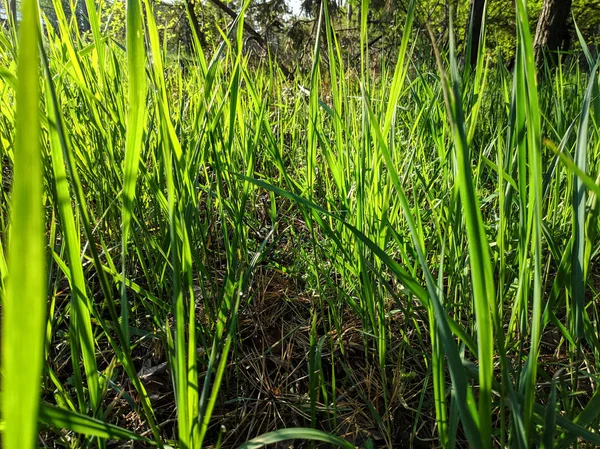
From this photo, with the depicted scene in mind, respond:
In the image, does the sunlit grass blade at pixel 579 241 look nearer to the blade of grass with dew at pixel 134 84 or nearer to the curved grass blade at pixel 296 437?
the curved grass blade at pixel 296 437

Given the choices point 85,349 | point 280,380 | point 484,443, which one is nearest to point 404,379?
point 280,380

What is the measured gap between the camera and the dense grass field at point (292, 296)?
0.90 ft

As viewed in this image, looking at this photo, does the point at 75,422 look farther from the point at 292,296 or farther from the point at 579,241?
the point at 292,296

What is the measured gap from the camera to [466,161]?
260mm

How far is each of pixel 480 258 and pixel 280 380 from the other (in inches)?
19.1

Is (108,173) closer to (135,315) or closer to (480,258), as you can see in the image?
(135,315)

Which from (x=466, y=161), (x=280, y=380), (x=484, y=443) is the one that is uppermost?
(x=466, y=161)

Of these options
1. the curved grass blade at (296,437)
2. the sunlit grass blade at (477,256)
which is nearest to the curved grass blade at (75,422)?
the curved grass blade at (296,437)

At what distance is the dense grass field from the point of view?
0.90 feet

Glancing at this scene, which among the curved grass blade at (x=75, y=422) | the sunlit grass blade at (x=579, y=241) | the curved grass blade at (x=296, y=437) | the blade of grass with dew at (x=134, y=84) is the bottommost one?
the curved grass blade at (x=296, y=437)

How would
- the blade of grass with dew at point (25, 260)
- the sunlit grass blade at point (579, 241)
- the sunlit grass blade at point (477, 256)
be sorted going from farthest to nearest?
the sunlit grass blade at point (579, 241), the sunlit grass blade at point (477, 256), the blade of grass with dew at point (25, 260)

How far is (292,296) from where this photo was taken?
2.80 ft

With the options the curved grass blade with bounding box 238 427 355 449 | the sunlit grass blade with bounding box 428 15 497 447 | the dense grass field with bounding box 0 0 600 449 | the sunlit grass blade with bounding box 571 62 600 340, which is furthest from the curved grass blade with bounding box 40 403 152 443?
the sunlit grass blade with bounding box 571 62 600 340

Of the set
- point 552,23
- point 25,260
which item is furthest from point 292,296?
point 552,23
